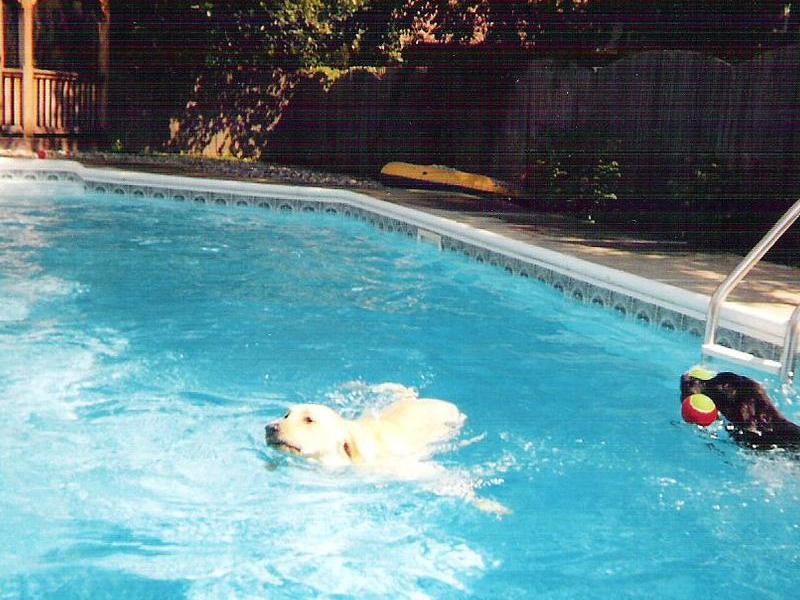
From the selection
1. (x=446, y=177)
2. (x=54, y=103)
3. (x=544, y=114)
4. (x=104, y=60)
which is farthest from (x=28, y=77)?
(x=544, y=114)

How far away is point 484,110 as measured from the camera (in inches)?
601

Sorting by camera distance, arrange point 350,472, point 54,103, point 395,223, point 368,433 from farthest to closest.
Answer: point 54,103 < point 395,223 < point 368,433 < point 350,472

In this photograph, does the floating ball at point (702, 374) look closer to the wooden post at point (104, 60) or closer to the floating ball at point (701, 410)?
the floating ball at point (701, 410)

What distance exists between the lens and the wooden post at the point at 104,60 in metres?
17.3

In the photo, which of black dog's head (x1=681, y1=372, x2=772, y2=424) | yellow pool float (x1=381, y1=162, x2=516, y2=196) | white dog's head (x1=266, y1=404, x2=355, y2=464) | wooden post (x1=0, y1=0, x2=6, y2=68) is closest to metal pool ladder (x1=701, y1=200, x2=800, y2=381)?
black dog's head (x1=681, y1=372, x2=772, y2=424)

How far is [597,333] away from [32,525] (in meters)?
4.31

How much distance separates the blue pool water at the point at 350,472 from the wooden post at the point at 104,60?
31.4ft

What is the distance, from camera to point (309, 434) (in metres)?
3.85

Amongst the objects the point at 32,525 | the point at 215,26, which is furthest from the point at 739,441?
the point at 215,26

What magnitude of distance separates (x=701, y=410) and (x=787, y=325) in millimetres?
710

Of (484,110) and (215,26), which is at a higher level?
(215,26)

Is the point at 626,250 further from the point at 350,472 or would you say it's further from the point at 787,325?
the point at 350,472

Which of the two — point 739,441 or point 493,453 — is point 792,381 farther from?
point 493,453

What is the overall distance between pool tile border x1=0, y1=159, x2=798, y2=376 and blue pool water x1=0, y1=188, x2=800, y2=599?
14cm
